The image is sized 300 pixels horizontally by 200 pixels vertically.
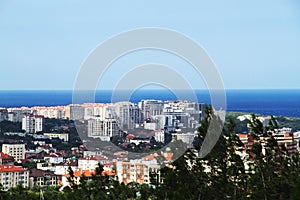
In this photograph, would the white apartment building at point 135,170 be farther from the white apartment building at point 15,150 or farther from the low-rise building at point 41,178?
the white apartment building at point 15,150

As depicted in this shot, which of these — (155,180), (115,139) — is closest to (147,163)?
(155,180)

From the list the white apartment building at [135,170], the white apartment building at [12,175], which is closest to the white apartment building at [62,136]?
the white apartment building at [12,175]

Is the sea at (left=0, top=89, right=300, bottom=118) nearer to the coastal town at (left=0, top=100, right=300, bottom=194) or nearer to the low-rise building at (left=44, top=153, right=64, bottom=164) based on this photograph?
the coastal town at (left=0, top=100, right=300, bottom=194)

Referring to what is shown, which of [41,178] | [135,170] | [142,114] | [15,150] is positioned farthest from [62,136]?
[135,170]

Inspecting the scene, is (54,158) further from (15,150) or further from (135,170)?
(135,170)

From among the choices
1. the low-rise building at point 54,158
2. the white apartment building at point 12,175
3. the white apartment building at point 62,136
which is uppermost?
the white apartment building at point 62,136

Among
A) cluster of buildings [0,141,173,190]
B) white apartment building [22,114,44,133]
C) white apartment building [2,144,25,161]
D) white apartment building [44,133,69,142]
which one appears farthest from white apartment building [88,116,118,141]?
white apartment building [22,114,44,133]
